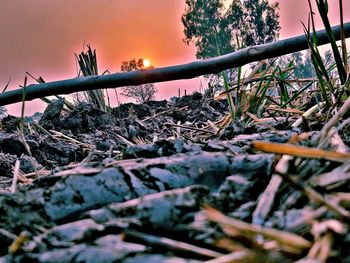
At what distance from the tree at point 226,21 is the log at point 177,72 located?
2116 centimetres

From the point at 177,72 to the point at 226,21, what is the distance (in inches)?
906

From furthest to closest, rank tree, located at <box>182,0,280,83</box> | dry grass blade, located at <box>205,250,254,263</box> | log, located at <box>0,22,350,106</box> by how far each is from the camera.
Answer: tree, located at <box>182,0,280,83</box> < log, located at <box>0,22,350,106</box> < dry grass blade, located at <box>205,250,254,263</box>

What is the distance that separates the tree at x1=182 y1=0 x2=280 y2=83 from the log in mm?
21162

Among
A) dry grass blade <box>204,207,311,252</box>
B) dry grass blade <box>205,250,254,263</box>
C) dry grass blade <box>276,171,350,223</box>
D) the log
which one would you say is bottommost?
dry grass blade <box>205,250,254,263</box>

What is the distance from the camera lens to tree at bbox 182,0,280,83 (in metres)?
23.0

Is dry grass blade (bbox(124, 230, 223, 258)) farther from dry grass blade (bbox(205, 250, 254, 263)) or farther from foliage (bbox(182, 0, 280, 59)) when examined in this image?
foliage (bbox(182, 0, 280, 59))

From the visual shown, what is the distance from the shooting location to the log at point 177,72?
63.1 inches

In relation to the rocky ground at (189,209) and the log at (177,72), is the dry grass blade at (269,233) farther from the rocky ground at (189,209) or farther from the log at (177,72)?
the log at (177,72)

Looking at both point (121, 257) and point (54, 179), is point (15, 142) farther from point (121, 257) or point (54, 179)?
point (121, 257)

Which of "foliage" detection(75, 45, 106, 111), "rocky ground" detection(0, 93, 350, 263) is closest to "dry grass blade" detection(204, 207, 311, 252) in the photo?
"rocky ground" detection(0, 93, 350, 263)

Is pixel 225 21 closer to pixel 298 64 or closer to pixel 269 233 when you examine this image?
pixel 298 64

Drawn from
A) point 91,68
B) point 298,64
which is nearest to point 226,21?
point 298,64

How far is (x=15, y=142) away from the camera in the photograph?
1550 millimetres

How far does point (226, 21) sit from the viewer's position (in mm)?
23625
